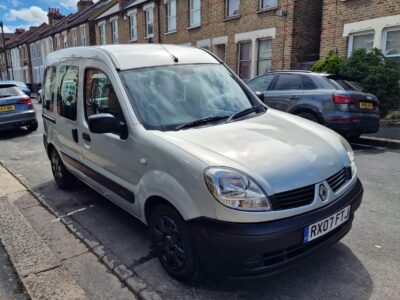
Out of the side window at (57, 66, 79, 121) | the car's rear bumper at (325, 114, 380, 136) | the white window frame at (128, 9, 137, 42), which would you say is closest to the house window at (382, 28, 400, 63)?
the car's rear bumper at (325, 114, 380, 136)

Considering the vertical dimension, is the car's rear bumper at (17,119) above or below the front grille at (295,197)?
below

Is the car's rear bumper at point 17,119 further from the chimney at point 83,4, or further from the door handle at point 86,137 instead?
the chimney at point 83,4

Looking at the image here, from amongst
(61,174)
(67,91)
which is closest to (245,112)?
(67,91)

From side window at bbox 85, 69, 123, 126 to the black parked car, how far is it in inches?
155

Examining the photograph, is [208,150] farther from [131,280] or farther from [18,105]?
[18,105]

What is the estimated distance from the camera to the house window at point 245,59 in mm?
15922

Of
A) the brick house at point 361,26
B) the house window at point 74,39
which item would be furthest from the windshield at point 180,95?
the house window at point 74,39

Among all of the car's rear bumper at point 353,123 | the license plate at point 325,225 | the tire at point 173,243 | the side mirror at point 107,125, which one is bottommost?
the tire at point 173,243

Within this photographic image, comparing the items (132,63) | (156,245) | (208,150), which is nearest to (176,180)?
(208,150)

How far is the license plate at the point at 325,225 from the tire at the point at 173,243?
83 cm

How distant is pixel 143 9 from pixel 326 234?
22.1 meters

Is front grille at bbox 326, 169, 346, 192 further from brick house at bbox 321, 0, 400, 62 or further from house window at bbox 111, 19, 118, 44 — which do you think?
house window at bbox 111, 19, 118, 44

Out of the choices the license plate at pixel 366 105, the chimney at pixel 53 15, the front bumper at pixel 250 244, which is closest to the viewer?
the front bumper at pixel 250 244

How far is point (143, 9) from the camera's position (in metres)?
22.1
